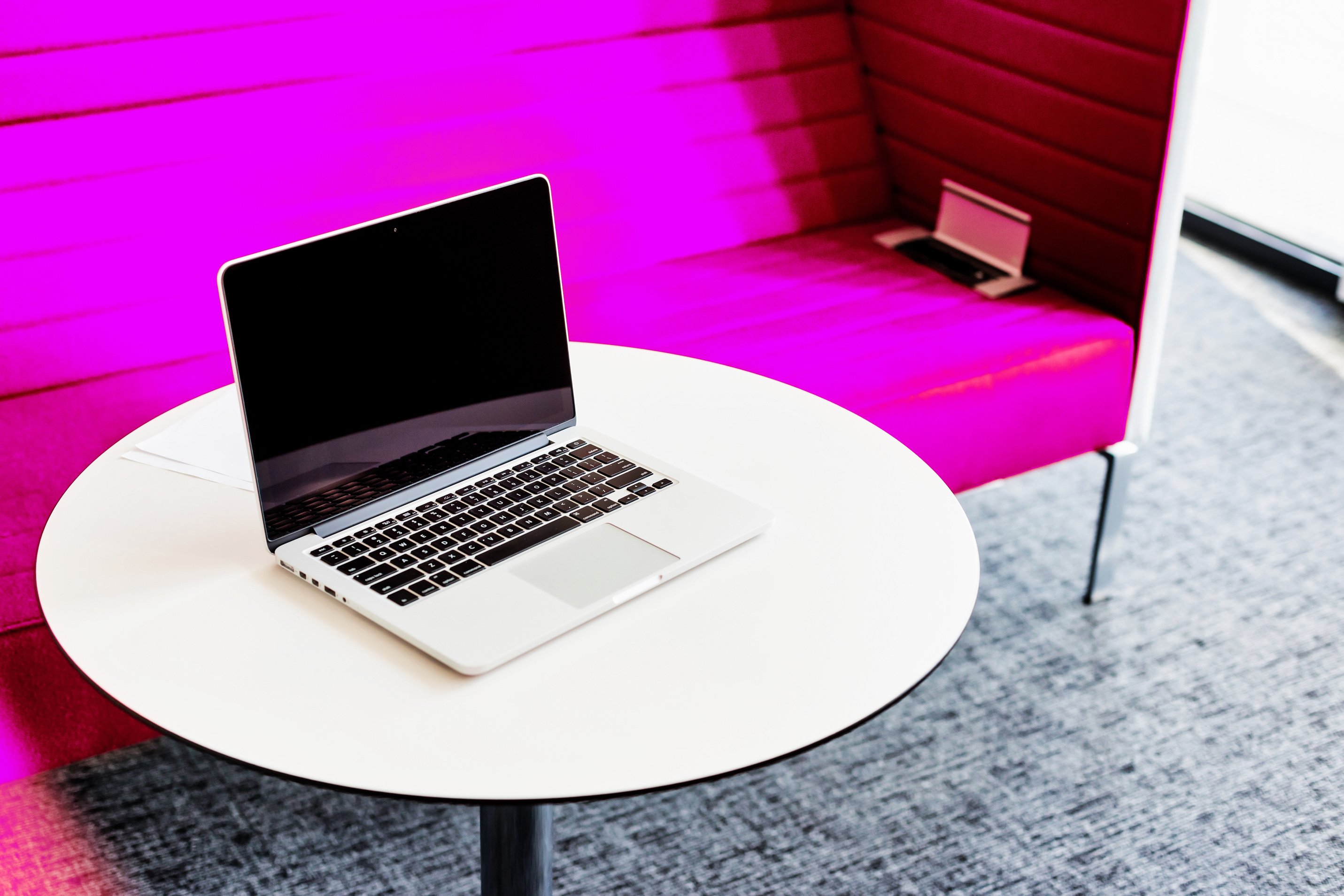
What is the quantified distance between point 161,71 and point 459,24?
0.47 meters

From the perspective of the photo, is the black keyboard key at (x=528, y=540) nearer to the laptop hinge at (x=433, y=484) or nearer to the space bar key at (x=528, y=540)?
the space bar key at (x=528, y=540)

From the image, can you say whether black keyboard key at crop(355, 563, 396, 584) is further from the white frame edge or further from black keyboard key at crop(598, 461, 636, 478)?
the white frame edge

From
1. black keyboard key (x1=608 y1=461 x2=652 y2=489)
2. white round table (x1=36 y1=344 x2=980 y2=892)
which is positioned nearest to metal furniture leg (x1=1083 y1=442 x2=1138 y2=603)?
white round table (x1=36 y1=344 x2=980 y2=892)

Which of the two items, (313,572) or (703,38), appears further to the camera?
(703,38)

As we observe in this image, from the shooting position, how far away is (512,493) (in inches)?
46.8

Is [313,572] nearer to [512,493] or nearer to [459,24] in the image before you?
[512,493]

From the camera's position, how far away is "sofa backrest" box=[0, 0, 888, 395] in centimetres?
186

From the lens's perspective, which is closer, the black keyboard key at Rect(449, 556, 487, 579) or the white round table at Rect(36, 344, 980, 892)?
the white round table at Rect(36, 344, 980, 892)

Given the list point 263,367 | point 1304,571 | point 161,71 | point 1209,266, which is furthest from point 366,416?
point 1209,266

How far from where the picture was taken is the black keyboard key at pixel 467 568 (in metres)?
1.08

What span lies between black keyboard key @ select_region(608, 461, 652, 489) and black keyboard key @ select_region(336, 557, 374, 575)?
0.24 metres

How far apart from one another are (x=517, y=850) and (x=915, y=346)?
1.05 metres

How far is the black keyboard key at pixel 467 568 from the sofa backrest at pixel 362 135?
1049 mm

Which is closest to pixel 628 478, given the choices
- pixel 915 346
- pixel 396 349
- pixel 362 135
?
pixel 396 349
